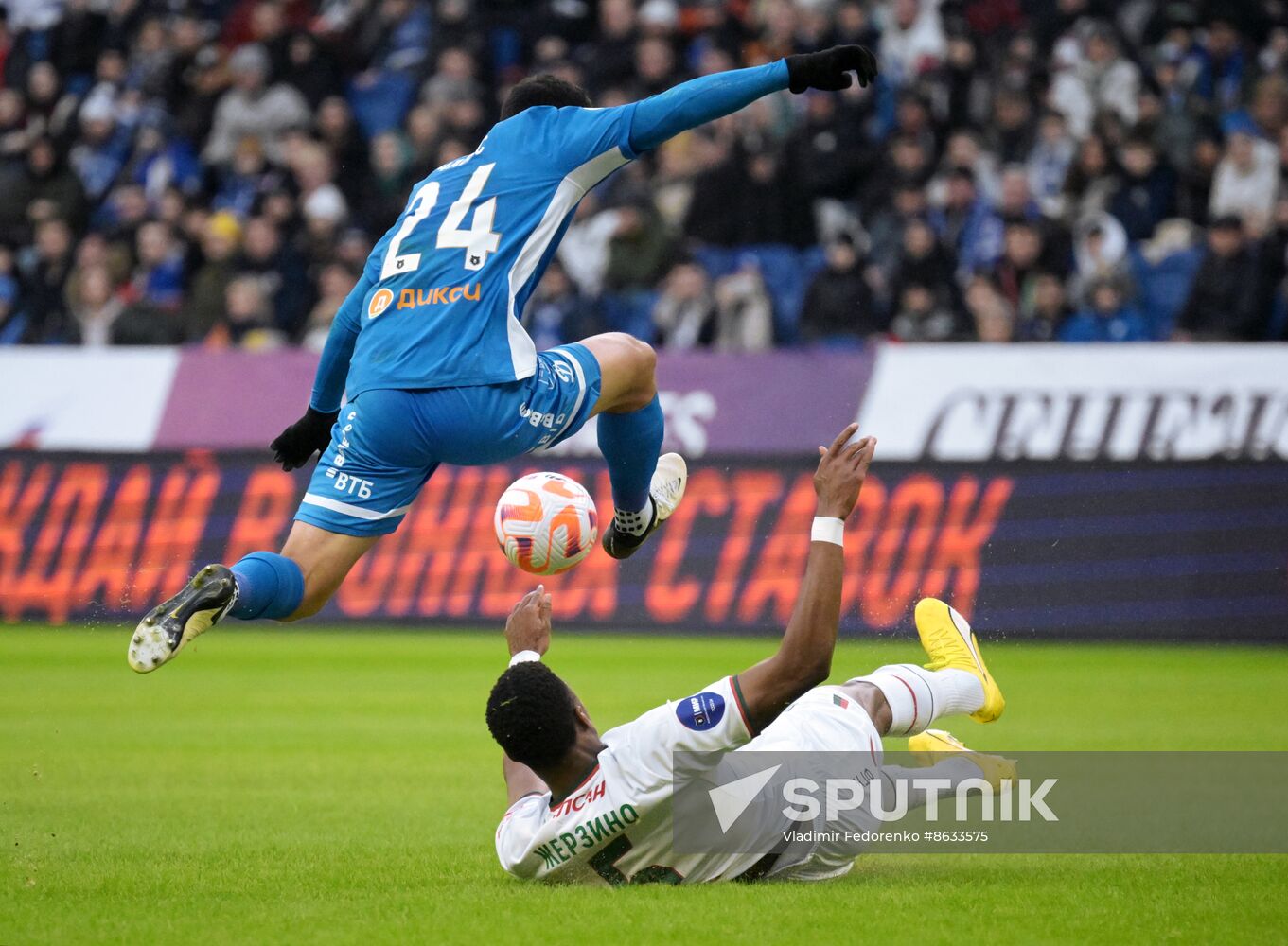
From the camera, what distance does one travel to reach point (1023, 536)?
13.2 metres

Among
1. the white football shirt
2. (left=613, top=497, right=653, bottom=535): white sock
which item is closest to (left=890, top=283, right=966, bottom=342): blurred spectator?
(left=613, top=497, right=653, bottom=535): white sock

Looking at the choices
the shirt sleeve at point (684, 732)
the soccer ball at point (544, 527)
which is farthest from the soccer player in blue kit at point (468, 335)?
the shirt sleeve at point (684, 732)

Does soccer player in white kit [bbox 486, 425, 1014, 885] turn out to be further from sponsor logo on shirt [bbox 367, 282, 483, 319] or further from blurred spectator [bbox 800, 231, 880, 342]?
blurred spectator [bbox 800, 231, 880, 342]

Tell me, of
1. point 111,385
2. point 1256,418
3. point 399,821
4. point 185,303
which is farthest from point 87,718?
point 1256,418

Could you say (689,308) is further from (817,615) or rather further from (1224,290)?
(817,615)

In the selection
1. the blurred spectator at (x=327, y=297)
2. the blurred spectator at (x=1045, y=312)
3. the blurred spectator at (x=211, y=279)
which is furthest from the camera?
the blurred spectator at (x=211, y=279)

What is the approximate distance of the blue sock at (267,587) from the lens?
602cm

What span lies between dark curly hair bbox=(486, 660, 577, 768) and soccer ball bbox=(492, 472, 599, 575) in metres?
1.70

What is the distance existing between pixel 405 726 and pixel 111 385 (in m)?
7.31

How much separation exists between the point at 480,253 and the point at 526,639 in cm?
141

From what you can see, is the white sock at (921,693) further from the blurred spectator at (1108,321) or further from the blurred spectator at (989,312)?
the blurred spectator at (1108,321)

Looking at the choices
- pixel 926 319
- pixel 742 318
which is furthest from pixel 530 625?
pixel 742 318

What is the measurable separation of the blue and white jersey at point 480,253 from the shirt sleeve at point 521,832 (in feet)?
4.90

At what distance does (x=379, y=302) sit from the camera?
6.45 meters
